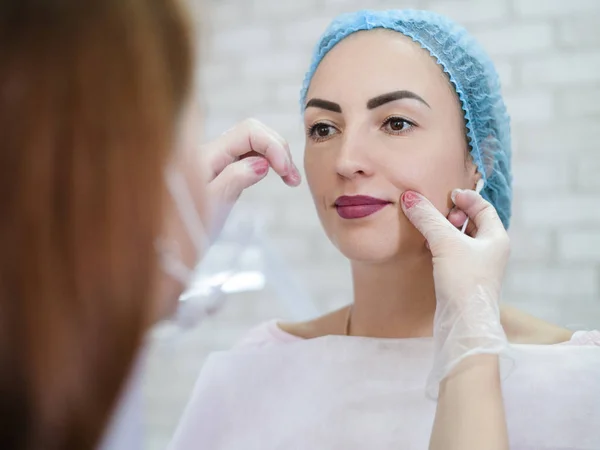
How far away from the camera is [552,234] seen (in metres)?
1.81

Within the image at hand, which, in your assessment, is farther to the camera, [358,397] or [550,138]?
[550,138]

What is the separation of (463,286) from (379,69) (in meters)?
0.44

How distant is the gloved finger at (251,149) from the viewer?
1252mm

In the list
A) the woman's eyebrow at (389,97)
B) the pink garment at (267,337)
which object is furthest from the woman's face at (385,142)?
the pink garment at (267,337)

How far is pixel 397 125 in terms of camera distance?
1154mm

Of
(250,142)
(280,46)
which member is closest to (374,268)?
(250,142)

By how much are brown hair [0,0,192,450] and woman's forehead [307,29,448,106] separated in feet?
2.12

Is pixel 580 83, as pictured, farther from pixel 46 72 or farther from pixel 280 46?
pixel 46 72

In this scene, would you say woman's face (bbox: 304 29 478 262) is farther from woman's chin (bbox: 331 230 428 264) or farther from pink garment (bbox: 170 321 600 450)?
pink garment (bbox: 170 321 600 450)

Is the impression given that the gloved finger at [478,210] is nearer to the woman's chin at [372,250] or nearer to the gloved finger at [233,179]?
the woman's chin at [372,250]

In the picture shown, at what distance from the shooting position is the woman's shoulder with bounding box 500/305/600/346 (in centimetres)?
117

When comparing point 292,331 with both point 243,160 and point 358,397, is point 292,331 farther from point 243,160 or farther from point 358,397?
point 243,160

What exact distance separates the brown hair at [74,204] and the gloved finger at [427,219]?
0.60m

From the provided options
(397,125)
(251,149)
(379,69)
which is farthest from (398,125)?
(251,149)
